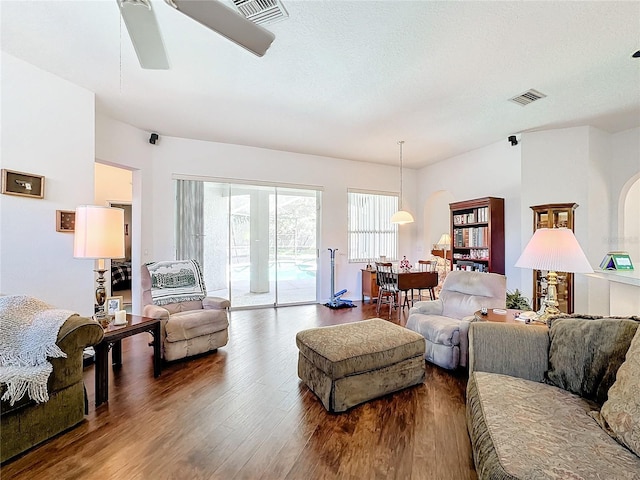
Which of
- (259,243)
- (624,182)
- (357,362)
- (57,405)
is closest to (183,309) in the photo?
(57,405)

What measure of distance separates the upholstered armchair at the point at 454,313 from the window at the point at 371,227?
304 cm

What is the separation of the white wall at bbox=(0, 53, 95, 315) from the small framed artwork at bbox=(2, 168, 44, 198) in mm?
55

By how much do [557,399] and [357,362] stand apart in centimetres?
114

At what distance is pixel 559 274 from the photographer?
14.1 ft

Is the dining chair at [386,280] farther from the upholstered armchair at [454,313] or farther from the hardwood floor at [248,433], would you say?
the hardwood floor at [248,433]

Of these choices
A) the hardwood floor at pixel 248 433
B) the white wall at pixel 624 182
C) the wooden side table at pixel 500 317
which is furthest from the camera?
the white wall at pixel 624 182

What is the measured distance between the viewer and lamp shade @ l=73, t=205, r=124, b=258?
7.75ft

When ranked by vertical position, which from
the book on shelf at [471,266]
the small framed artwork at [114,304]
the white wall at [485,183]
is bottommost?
the small framed artwork at [114,304]

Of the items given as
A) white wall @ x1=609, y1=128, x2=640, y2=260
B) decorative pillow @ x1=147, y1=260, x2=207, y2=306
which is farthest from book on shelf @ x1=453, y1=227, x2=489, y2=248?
decorative pillow @ x1=147, y1=260, x2=207, y2=306

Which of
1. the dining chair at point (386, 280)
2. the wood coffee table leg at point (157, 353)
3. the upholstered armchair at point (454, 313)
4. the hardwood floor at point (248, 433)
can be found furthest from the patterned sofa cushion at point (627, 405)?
the dining chair at point (386, 280)

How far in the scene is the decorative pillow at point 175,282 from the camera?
3.41 m

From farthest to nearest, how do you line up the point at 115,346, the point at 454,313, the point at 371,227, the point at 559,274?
the point at 371,227
the point at 559,274
the point at 454,313
the point at 115,346

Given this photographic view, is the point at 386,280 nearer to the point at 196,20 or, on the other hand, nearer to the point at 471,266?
the point at 471,266

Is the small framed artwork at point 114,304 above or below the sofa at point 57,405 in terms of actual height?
above
